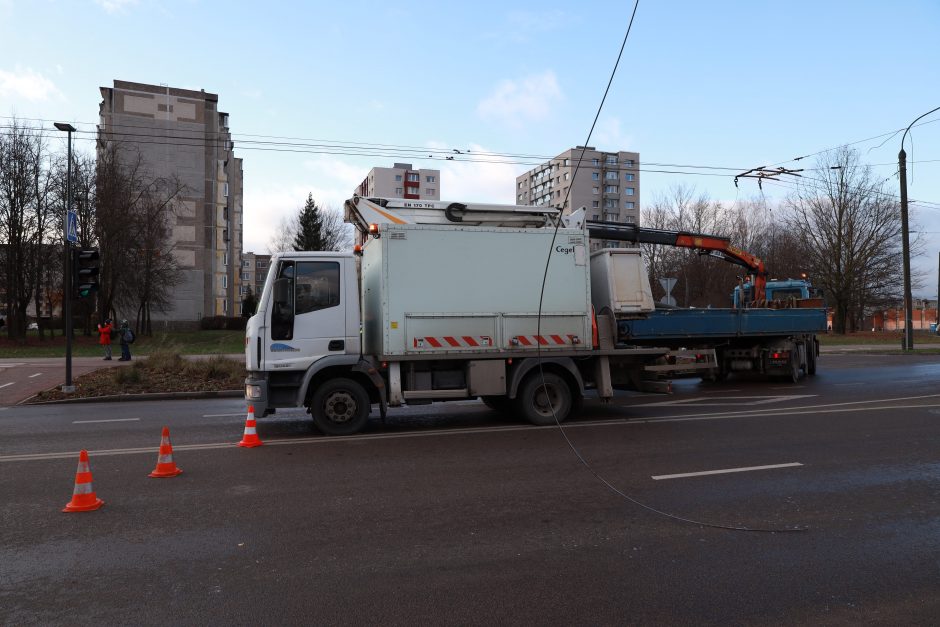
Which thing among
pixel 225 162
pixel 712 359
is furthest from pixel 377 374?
pixel 225 162

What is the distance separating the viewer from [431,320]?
9625 mm

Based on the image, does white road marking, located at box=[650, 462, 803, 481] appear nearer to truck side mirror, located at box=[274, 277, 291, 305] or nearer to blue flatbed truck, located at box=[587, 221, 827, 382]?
blue flatbed truck, located at box=[587, 221, 827, 382]

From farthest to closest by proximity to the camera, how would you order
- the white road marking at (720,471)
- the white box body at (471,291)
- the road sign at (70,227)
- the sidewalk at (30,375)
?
the sidewalk at (30,375) → the road sign at (70,227) → the white box body at (471,291) → the white road marking at (720,471)

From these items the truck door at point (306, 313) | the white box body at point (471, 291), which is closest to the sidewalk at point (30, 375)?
the truck door at point (306, 313)

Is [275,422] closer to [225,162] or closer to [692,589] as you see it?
[692,589]

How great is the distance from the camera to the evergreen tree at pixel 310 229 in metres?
60.1

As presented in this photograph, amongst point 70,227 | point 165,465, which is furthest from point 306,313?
point 70,227

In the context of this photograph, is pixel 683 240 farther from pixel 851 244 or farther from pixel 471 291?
pixel 851 244

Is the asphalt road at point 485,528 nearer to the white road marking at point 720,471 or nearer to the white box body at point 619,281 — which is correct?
the white road marking at point 720,471

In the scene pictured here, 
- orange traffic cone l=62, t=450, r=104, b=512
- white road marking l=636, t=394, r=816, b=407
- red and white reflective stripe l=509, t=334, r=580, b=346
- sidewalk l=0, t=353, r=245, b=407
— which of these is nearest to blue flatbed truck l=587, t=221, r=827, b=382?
white road marking l=636, t=394, r=816, b=407

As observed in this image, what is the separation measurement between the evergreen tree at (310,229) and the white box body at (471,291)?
5086 centimetres

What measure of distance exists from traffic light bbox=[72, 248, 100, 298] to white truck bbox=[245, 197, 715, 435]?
852 centimetres

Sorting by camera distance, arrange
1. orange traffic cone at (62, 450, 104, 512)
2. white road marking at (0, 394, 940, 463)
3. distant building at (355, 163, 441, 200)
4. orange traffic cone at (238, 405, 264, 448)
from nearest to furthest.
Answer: orange traffic cone at (62, 450, 104, 512), white road marking at (0, 394, 940, 463), orange traffic cone at (238, 405, 264, 448), distant building at (355, 163, 441, 200)

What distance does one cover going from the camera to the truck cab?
921 cm
